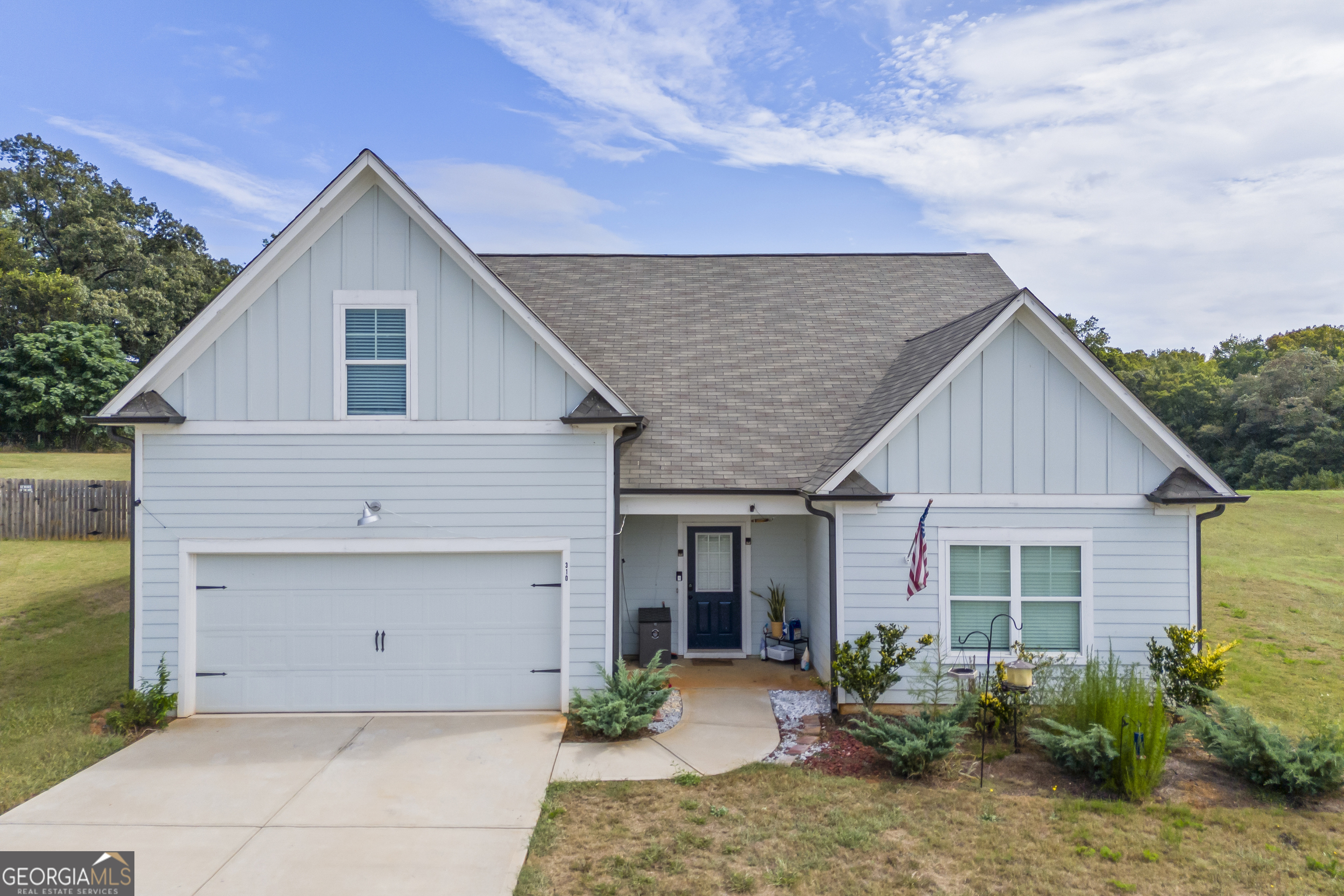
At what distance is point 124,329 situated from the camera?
3609 centimetres

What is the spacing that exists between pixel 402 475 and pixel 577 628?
9.68ft

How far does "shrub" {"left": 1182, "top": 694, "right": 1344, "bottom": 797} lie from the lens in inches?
249

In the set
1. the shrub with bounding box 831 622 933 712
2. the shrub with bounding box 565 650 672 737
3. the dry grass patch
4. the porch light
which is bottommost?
the dry grass patch

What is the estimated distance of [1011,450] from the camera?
8.65 meters

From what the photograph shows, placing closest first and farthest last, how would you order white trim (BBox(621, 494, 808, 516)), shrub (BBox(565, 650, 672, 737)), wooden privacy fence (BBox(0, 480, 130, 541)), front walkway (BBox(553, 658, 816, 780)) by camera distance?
front walkway (BBox(553, 658, 816, 780)) → shrub (BBox(565, 650, 672, 737)) → white trim (BBox(621, 494, 808, 516)) → wooden privacy fence (BBox(0, 480, 130, 541))

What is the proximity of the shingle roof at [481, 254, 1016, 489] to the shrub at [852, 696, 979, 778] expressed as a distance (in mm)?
3261

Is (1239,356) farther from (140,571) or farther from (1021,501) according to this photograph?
(140,571)

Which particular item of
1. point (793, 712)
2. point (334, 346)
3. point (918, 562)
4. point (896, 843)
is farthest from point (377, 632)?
point (918, 562)

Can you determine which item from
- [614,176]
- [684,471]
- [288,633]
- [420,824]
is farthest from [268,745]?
[614,176]

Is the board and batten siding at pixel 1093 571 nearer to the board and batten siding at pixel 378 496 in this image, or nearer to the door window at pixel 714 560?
the door window at pixel 714 560

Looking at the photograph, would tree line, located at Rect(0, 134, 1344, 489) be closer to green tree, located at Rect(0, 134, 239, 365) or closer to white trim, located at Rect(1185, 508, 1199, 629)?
green tree, located at Rect(0, 134, 239, 365)

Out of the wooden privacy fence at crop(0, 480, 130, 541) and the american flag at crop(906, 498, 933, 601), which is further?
the wooden privacy fence at crop(0, 480, 130, 541)

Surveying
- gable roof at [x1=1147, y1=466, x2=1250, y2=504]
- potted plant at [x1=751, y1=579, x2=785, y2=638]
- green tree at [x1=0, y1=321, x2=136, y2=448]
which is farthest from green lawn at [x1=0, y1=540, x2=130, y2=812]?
green tree at [x1=0, y1=321, x2=136, y2=448]

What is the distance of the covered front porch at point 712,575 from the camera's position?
11.1 m
